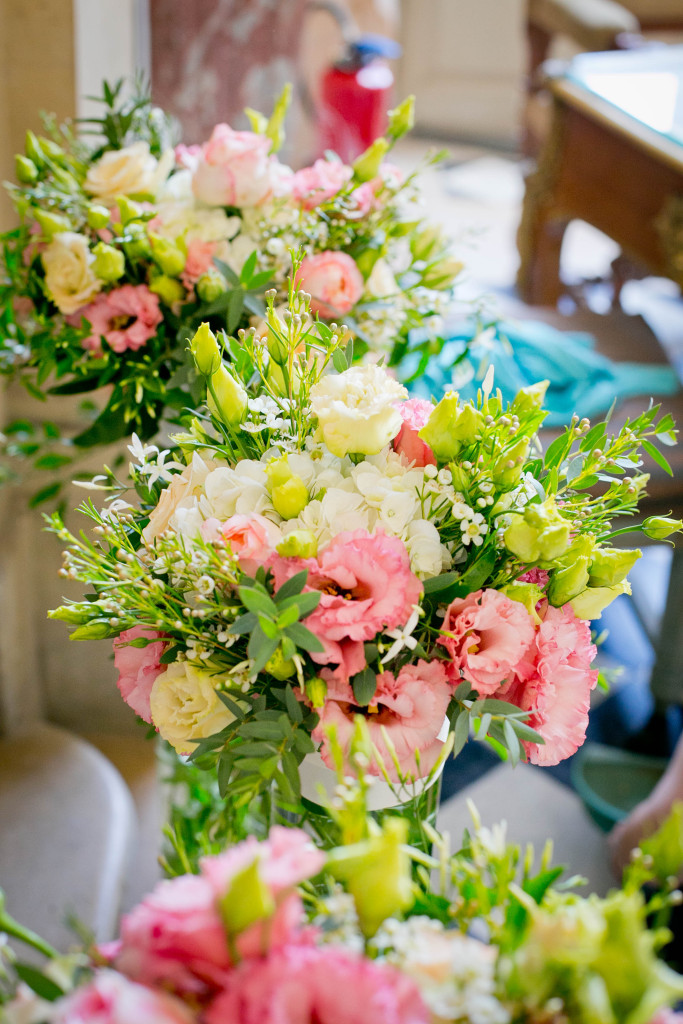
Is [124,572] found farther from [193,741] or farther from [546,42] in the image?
[546,42]

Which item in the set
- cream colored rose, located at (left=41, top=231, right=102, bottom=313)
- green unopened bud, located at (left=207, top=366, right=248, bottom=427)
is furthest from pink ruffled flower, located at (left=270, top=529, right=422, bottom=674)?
cream colored rose, located at (left=41, top=231, right=102, bottom=313)

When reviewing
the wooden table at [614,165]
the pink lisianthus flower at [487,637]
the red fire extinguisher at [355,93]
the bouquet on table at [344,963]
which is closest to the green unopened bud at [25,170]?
the pink lisianthus flower at [487,637]

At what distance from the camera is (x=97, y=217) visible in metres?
0.74

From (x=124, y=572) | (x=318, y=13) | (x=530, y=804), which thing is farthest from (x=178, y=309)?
(x=318, y=13)

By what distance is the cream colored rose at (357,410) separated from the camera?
0.50m

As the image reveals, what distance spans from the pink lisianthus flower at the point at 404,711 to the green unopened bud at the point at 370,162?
1.55 feet

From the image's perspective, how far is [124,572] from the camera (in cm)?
48

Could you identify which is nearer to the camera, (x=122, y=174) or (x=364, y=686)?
(x=364, y=686)

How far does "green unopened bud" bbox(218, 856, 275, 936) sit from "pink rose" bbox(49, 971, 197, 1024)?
0.03m

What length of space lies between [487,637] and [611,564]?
0.09 meters

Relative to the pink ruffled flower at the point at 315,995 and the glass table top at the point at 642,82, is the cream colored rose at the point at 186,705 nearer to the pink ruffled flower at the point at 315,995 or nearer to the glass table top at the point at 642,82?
the pink ruffled flower at the point at 315,995

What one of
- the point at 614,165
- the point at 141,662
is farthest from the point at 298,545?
the point at 614,165

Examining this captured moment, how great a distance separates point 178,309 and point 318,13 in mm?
3041

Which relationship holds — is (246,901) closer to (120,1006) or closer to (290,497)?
(120,1006)
